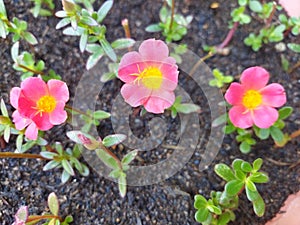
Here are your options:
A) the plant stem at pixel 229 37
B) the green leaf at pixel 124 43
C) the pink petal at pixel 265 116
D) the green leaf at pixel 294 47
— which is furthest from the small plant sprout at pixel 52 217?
the green leaf at pixel 294 47

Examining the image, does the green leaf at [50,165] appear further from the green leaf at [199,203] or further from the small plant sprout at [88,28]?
the green leaf at [199,203]

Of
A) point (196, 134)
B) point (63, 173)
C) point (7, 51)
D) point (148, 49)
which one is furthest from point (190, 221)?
point (7, 51)

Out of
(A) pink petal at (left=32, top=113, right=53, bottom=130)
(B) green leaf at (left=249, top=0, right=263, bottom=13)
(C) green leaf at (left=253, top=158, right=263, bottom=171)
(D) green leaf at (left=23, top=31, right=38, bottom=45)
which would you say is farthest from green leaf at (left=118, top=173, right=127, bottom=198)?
(B) green leaf at (left=249, top=0, right=263, bottom=13)

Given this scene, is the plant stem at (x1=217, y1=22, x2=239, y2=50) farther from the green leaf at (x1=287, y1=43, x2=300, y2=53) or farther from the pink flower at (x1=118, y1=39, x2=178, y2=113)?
the pink flower at (x1=118, y1=39, x2=178, y2=113)

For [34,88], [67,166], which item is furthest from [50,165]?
[34,88]

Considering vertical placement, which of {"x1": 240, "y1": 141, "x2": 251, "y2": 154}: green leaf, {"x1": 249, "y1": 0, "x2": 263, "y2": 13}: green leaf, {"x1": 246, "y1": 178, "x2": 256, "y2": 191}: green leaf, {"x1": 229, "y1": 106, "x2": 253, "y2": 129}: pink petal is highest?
{"x1": 249, "y1": 0, "x2": 263, "y2": 13}: green leaf

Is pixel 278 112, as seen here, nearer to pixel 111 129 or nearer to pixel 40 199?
pixel 111 129

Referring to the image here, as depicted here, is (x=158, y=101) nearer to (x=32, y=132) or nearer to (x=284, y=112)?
(x=32, y=132)
